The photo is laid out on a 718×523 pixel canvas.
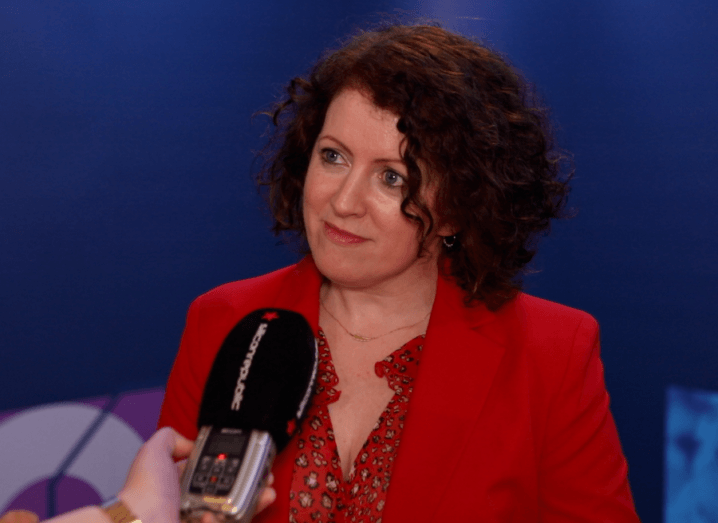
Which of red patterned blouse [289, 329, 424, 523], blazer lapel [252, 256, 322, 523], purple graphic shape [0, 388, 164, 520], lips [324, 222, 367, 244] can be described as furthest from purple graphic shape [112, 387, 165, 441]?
lips [324, 222, 367, 244]

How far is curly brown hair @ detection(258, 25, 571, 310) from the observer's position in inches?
52.0

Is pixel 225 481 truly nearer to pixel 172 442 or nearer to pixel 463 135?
pixel 172 442

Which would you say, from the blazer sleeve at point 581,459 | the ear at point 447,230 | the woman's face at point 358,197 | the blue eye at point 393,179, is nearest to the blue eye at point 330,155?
the woman's face at point 358,197

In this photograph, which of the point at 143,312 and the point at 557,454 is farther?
the point at 143,312

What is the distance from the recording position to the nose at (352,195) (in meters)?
1.30

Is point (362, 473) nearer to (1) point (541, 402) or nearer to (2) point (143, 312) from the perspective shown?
(1) point (541, 402)

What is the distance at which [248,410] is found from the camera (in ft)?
3.04

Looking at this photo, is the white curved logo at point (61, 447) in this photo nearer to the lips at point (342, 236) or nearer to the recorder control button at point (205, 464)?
the lips at point (342, 236)

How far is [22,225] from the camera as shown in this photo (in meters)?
1.76

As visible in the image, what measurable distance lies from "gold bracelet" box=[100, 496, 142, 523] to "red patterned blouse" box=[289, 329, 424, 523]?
A: 0.51 m

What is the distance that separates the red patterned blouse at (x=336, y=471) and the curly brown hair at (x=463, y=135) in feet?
1.19

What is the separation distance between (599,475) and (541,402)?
0.60 ft

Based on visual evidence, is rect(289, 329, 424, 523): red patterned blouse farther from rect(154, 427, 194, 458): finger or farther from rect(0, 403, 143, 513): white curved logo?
rect(0, 403, 143, 513): white curved logo

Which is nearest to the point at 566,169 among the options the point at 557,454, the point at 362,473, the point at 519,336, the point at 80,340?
the point at 519,336
